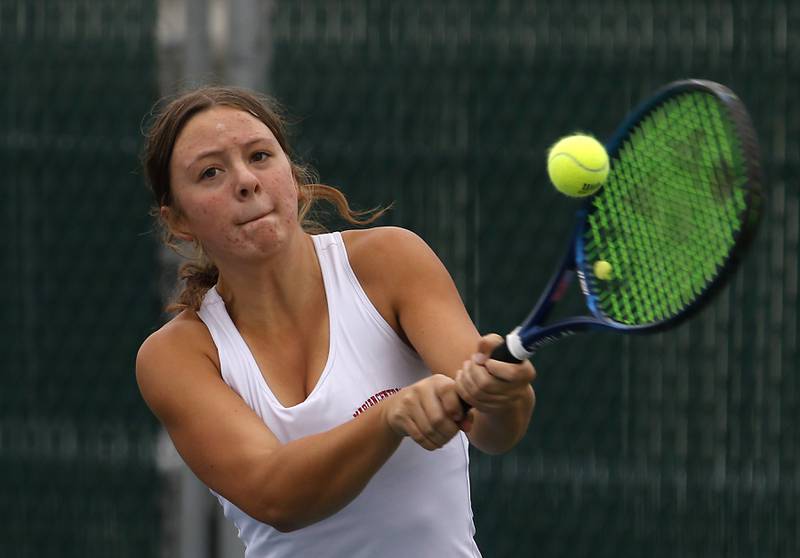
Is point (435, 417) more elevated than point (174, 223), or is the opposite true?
point (174, 223)

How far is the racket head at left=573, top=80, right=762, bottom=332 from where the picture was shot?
2.03 metres

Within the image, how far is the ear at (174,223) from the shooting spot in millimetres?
2572

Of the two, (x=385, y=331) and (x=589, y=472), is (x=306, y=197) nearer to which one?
(x=385, y=331)

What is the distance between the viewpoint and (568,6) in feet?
12.8

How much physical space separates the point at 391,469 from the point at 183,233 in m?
0.56

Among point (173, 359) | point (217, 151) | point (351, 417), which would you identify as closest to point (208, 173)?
point (217, 151)

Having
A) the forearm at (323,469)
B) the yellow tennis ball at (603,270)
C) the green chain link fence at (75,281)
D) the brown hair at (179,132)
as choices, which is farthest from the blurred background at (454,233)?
the yellow tennis ball at (603,270)

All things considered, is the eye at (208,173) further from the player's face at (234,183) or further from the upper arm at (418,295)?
the upper arm at (418,295)

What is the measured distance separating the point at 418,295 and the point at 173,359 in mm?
421

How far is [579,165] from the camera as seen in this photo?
228 centimetres

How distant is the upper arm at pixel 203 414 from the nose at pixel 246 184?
275mm

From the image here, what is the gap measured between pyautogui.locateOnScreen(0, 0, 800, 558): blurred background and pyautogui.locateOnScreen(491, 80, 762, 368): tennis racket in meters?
1.55

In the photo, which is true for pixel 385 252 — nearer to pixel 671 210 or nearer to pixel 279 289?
pixel 279 289

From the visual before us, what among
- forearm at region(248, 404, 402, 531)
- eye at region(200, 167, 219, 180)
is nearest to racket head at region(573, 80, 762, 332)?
forearm at region(248, 404, 402, 531)
